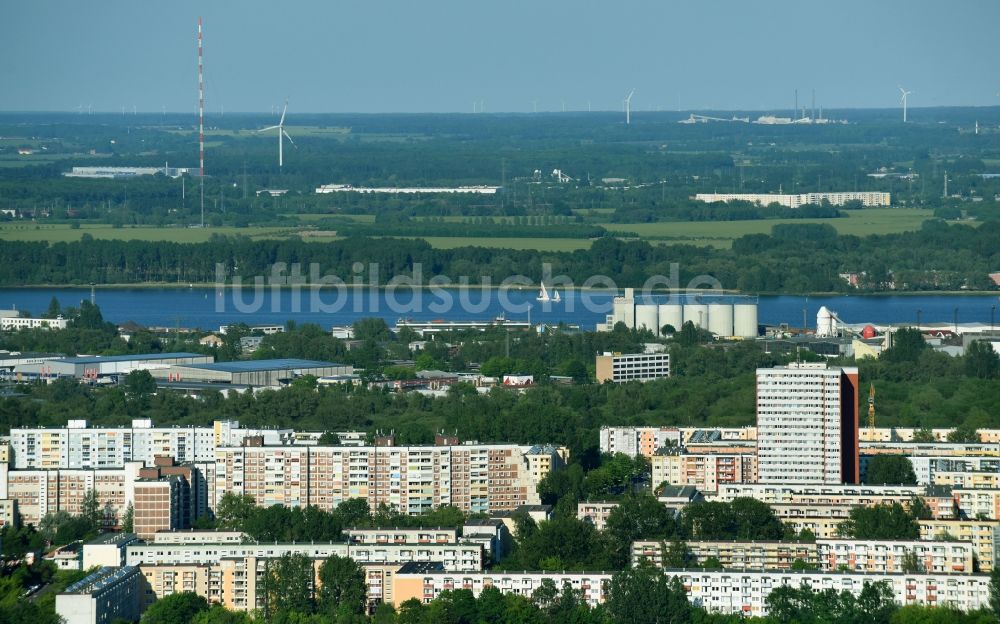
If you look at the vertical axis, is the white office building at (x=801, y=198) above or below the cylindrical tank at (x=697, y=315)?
below

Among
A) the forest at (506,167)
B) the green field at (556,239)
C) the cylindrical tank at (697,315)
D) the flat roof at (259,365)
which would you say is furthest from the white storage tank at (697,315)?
the forest at (506,167)

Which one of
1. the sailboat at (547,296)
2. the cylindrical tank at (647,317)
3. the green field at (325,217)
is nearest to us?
the cylindrical tank at (647,317)

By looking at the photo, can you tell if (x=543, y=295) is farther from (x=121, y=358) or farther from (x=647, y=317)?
(x=121, y=358)

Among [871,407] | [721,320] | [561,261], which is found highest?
[871,407]

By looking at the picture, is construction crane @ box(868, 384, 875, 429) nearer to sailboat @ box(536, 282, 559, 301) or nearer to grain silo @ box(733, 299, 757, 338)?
grain silo @ box(733, 299, 757, 338)

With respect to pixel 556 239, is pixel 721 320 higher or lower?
higher

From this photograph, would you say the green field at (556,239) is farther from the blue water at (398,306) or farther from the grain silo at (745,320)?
the grain silo at (745,320)

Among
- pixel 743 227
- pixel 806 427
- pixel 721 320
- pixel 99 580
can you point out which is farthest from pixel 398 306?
pixel 99 580
